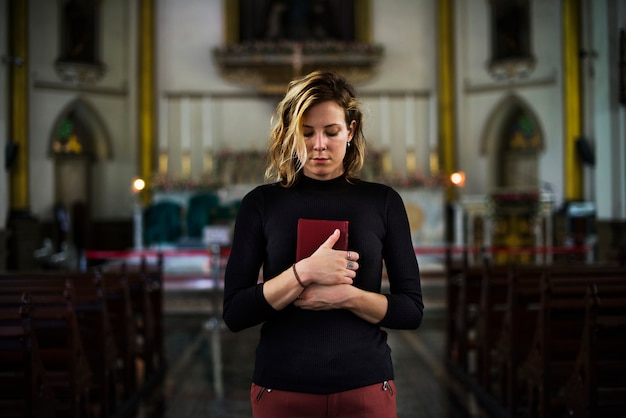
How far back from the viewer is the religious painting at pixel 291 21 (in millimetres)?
13492

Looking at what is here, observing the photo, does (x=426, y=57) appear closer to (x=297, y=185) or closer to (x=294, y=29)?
(x=294, y=29)

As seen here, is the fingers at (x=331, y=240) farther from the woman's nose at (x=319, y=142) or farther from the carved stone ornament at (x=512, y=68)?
the carved stone ornament at (x=512, y=68)

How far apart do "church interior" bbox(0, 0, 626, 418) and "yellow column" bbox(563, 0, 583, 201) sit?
0.10 feet

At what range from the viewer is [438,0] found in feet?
44.9

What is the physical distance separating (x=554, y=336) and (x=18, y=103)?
33.0 ft

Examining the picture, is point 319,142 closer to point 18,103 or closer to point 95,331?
point 95,331

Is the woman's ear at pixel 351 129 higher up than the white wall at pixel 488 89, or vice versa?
the white wall at pixel 488 89

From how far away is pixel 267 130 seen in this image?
1245 centimetres

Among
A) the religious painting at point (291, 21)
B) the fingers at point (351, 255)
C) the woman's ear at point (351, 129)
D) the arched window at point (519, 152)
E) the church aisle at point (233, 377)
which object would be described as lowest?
the church aisle at point (233, 377)

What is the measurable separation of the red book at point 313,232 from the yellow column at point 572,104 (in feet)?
36.3

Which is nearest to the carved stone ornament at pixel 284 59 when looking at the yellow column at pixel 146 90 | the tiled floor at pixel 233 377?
the yellow column at pixel 146 90

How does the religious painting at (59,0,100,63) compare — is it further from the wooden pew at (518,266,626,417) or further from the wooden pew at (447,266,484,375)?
the wooden pew at (518,266,626,417)

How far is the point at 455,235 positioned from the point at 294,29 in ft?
16.0

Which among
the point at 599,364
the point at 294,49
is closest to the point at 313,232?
the point at 599,364
